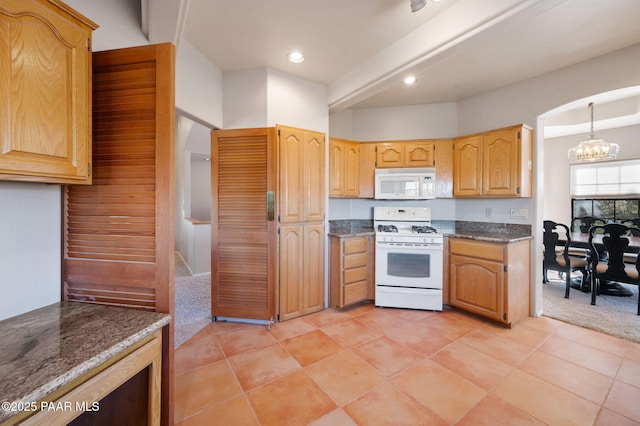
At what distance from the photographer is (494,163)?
293cm

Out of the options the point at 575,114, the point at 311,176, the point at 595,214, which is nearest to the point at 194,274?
the point at 311,176

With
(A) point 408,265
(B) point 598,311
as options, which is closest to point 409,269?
(A) point 408,265

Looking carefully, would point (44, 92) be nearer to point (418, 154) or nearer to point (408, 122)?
point (418, 154)

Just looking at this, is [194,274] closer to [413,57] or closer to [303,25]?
[303,25]

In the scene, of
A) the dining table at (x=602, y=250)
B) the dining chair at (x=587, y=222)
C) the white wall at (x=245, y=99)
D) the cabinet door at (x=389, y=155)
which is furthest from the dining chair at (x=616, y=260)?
the white wall at (x=245, y=99)

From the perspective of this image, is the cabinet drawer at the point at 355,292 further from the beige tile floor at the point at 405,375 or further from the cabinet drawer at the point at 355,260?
the beige tile floor at the point at 405,375

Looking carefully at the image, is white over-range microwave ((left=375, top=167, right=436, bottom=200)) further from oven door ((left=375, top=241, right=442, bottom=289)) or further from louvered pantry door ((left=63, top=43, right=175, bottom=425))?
louvered pantry door ((left=63, top=43, right=175, bottom=425))

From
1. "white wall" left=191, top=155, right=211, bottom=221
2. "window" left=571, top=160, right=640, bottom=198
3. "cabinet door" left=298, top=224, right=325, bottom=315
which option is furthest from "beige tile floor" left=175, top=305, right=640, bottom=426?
"white wall" left=191, top=155, right=211, bottom=221

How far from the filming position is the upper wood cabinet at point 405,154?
3.36 meters

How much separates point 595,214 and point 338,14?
20.5 ft

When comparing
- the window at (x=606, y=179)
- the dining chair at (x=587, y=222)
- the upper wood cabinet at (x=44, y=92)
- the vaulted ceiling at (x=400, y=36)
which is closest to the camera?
the upper wood cabinet at (x=44, y=92)

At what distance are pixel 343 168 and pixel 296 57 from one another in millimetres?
1360

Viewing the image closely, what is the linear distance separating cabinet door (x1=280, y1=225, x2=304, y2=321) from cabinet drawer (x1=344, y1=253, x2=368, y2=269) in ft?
1.76

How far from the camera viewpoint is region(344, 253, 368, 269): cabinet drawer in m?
3.04
